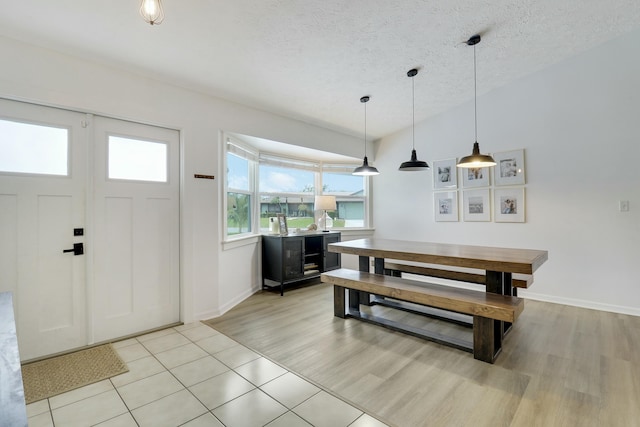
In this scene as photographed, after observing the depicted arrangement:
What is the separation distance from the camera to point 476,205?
4418 mm

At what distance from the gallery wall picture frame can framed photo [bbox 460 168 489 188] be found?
22 centimetres

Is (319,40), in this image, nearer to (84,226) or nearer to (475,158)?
(475,158)

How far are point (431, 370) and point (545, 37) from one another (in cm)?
361

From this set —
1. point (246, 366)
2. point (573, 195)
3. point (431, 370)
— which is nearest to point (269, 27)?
point (246, 366)

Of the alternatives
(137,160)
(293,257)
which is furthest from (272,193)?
(137,160)

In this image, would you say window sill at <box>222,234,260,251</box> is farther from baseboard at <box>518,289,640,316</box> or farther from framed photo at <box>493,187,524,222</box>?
baseboard at <box>518,289,640,316</box>

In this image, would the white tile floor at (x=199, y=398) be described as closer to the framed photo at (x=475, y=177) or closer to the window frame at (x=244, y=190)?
the window frame at (x=244, y=190)

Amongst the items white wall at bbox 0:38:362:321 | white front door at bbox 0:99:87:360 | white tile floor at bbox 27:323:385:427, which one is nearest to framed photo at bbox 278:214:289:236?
white wall at bbox 0:38:362:321

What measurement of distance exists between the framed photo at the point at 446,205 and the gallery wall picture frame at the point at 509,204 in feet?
1.85

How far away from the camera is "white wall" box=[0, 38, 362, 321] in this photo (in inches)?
92.6

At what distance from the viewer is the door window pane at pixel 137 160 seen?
2.81 metres

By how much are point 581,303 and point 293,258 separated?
12.3 ft

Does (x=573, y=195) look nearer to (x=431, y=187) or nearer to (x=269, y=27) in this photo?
(x=431, y=187)

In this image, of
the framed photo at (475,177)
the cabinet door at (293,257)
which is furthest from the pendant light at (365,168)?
the framed photo at (475,177)
